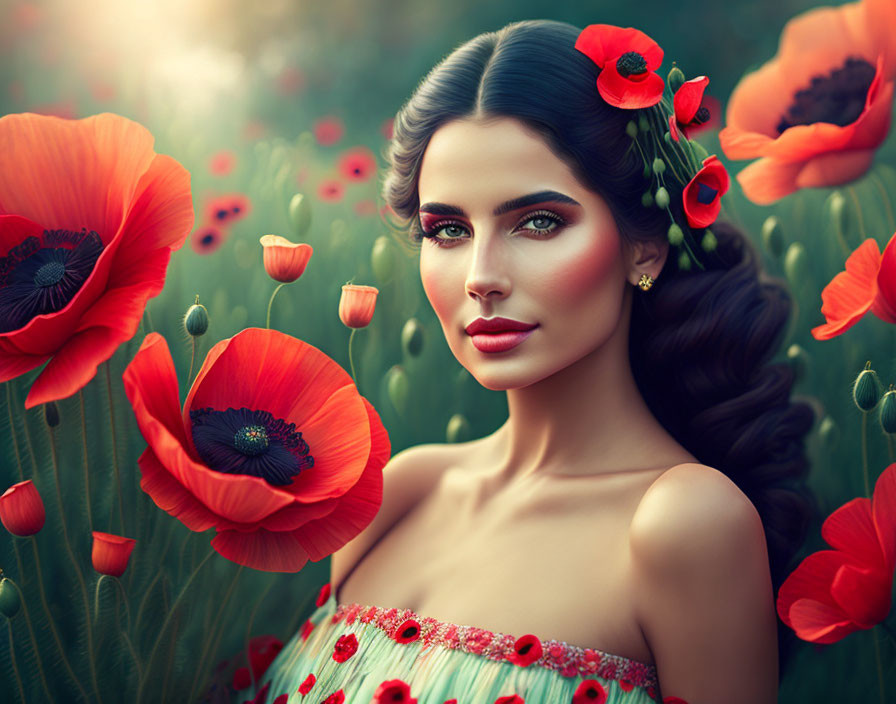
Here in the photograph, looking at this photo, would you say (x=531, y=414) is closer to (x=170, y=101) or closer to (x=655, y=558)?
(x=655, y=558)

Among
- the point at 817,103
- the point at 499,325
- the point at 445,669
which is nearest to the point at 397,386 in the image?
the point at 499,325

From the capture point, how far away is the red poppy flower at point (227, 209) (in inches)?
44.4

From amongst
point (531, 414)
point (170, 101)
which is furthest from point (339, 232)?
point (531, 414)

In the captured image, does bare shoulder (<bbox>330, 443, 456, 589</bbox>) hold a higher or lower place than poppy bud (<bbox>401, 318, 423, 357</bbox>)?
lower

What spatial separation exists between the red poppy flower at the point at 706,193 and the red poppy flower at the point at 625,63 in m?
Answer: 0.08

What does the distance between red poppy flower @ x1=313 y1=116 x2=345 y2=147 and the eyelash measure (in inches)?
8.4

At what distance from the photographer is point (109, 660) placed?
90 cm

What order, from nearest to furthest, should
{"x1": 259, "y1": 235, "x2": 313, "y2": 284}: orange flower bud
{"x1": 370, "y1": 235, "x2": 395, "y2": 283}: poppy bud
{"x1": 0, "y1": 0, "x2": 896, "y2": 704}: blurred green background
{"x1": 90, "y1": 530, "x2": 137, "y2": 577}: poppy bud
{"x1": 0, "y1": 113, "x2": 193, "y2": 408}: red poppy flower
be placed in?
1. {"x1": 0, "y1": 113, "x2": 193, "y2": 408}: red poppy flower
2. {"x1": 90, "y1": 530, "x2": 137, "y2": 577}: poppy bud
3. {"x1": 259, "y1": 235, "x2": 313, "y2": 284}: orange flower bud
4. {"x1": 0, "y1": 0, "x2": 896, "y2": 704}: blurred green background
5. {"x1": 370, "y1": 235, "x2": 395, "y2": 283}: poppy bud

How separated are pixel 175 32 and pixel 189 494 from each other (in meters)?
0.68

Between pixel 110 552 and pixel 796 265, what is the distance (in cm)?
82

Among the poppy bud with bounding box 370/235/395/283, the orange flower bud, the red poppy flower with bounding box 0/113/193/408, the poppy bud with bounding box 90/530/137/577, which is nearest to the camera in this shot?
the red poppy flower with bounding box 0/113/193/408

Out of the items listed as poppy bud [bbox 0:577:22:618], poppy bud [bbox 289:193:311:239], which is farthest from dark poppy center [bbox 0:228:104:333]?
poppy bud [bbox 289:193:311:239]

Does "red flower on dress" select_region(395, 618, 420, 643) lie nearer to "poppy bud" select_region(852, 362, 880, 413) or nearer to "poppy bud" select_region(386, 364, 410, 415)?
"poppy bud" select_region(386, 364, 410, 415)

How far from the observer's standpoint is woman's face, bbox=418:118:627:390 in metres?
0.89
